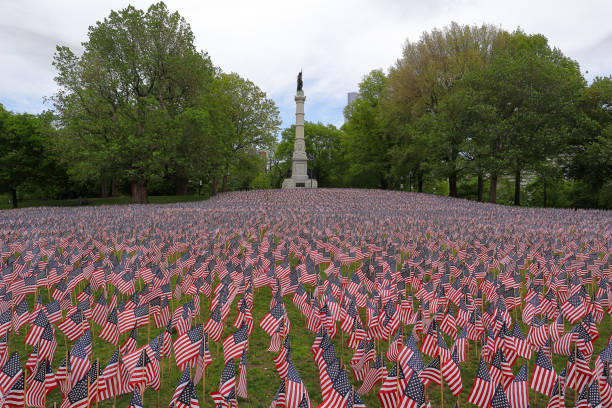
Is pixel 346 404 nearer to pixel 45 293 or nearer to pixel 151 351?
pixel 151 351

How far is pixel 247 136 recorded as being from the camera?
4694cm

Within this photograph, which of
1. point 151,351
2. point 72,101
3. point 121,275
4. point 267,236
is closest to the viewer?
point 151,351

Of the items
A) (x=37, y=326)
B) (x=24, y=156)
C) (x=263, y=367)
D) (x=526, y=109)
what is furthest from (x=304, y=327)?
(x=24, y=156)

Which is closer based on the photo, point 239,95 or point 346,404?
point 346,404

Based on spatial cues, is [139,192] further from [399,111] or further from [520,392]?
[520,392]

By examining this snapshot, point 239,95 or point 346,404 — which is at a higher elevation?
point 239,95

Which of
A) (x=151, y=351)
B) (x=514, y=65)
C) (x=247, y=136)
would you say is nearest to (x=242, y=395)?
(x=151, y=351)

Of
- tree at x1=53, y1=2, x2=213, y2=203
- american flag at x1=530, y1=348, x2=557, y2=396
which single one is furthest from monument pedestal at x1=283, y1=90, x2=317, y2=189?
american flag at x1=530, y1=348, x2=557, y2=396

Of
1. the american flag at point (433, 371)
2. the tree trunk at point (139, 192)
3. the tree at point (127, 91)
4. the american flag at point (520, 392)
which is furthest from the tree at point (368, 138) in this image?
the american flag at point (520, 392)

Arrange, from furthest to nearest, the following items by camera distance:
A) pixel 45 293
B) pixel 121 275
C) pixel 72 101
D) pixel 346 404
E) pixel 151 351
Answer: pixel 72 101 < pixel 45 293 < pixel 121 275 < pixel 151 351 < pixel 346 404

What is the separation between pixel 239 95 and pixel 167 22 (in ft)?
48.3

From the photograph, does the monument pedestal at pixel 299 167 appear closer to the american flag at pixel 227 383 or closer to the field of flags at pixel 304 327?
the field of flags at pixel 304 327

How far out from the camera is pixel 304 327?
7289 mm

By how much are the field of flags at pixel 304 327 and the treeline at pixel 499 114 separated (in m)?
19.0
